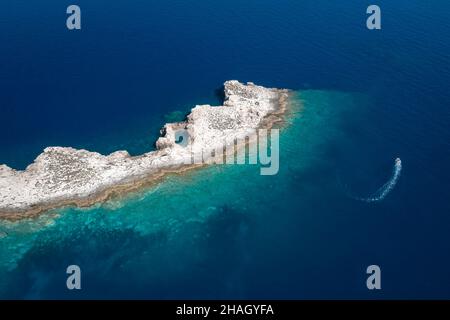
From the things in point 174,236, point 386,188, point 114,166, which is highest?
point 114,166

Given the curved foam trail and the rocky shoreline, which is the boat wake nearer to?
the curved foam trail

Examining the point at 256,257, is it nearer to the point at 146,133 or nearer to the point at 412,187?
the point at 412,187

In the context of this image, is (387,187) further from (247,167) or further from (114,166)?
(114,166)

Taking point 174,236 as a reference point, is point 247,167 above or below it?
above

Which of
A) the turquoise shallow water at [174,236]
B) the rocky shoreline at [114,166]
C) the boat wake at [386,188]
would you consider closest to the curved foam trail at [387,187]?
the boat wake at [386,188]

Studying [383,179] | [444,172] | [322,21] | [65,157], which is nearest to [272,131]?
[383,179]

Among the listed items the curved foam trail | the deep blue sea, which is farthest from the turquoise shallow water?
the curved foam trail

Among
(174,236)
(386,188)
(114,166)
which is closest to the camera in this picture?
(174,236)

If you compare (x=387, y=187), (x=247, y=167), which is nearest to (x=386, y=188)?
(x=387, y=187)
